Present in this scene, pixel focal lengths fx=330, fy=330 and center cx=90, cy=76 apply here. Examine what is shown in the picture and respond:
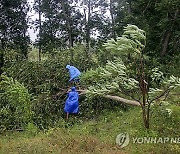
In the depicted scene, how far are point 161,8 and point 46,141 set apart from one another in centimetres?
867

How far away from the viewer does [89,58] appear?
573 inches

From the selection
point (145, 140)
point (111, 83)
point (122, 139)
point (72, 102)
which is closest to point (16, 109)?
point (72, 102)

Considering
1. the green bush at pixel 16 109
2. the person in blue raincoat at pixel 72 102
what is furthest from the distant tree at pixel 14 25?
the person in blue raincoat at pixel 72 102

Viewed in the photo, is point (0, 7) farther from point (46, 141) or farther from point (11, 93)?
point (46, 141)

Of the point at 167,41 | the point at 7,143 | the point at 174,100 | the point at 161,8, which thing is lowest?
the point at 7,143

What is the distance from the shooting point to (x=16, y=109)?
35.4 feet

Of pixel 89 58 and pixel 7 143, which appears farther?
pixel 89 58

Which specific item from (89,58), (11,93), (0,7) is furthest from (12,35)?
(11,93)

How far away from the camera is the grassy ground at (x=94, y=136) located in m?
7.89

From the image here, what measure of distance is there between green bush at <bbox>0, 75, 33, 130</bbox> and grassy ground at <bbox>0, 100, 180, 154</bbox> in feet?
1.78

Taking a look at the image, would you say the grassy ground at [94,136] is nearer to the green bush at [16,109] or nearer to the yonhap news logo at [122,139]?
the yonhap news logo at [122,139]

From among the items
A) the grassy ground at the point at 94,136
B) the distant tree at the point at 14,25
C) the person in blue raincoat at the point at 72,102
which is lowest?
the grassy ground at the point at 94,136

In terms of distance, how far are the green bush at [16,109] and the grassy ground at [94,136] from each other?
0.54 m

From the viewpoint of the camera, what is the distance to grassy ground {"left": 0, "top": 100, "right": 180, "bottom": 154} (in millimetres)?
7888
